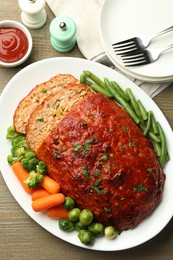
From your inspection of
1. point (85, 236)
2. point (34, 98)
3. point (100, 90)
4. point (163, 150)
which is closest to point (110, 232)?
point (85, 236)

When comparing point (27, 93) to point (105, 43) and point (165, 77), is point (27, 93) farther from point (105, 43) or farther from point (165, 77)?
point (165, 77)

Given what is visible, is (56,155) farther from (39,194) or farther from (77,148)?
(39,194)

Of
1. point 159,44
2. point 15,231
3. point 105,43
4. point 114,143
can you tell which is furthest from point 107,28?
point 15,231

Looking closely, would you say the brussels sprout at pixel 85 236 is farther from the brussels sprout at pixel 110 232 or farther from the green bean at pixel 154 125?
the green bean at pixel 154 125

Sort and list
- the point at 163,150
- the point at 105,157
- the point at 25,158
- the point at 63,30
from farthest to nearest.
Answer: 1. the point at 63,30
2. the point at 163,150
3. the point at 25,158
4. the point at 105,157

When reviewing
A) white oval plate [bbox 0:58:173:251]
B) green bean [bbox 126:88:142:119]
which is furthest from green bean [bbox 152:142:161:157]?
green bean [bbox 126:88:142:119]

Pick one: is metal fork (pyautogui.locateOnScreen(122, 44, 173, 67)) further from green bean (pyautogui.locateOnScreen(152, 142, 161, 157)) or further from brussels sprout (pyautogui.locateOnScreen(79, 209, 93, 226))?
brussels sprout (pyautogui.locateOnScreen(79, 209, 93, 226))

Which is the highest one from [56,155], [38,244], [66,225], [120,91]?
[120,91]
